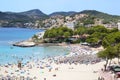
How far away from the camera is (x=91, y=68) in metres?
47.3

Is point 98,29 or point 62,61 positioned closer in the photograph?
point 62,61

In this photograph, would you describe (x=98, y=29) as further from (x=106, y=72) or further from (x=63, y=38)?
(x=106, y=72)

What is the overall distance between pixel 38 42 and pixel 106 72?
55244mm

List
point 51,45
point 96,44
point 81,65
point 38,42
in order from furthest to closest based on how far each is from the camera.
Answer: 1. point 38,42
2. point 51,45
3. point 96,44
4. point 81,65

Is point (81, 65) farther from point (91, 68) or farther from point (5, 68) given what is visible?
point (5, 68)

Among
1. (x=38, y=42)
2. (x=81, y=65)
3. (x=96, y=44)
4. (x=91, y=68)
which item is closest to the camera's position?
(x=91, y=68)

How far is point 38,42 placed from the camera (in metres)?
97.1

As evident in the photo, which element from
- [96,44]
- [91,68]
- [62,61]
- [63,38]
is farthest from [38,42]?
[91,68]

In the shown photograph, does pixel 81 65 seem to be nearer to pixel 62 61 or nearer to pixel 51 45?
pixel 62 61

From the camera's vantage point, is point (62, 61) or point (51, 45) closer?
point (62, 61)

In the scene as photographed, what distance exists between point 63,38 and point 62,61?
44.1 metres

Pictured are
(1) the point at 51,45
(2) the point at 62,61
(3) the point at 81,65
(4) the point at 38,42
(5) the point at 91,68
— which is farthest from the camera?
(4) the point at 38,42

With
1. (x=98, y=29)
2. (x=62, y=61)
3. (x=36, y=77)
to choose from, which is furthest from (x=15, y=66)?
(x=98, y=29)

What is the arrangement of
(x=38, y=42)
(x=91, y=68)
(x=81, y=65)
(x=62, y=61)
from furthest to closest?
(x=38, y=42)
(x=62, y=61)
(x=81, y=65)
(x=91, y=68)
